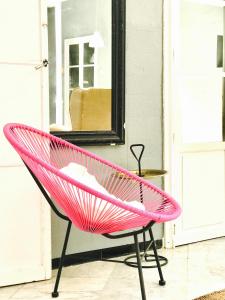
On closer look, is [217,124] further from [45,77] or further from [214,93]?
[45,77]

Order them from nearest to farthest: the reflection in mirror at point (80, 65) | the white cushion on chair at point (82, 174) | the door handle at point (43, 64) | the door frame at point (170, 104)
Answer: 1. the white cushion on chair at point (82, 174)
2. the door handle at point (43, 64)
3. the reflection in mirror at point (80, 65)
4. the door frame at point (170, 104)

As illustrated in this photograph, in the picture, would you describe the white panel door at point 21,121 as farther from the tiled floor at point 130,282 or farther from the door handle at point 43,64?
the tiled floor at point 130,282

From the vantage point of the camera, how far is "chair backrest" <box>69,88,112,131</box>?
10.1 feet

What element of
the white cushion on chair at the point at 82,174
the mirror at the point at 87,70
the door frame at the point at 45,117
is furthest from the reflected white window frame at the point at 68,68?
the white cushion on chair at the point at 82,174

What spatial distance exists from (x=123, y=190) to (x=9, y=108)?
0.80m

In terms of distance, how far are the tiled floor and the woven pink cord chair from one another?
0.37ft

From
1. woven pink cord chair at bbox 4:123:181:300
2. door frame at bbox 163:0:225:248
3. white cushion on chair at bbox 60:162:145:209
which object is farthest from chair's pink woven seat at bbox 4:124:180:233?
door frame at bbox 163:0:225:248

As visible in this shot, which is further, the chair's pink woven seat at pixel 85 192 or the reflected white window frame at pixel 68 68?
the reflected white window frame at pixel 68 68

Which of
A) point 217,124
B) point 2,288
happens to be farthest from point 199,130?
point 2,288

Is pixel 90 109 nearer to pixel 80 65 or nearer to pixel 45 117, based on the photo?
pixel 80 65

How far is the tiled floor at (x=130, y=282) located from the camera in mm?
2533

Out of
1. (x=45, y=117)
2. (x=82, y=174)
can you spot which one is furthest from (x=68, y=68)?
(x=82, y=174)

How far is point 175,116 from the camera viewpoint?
135 inches

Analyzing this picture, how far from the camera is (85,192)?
2076 mm
